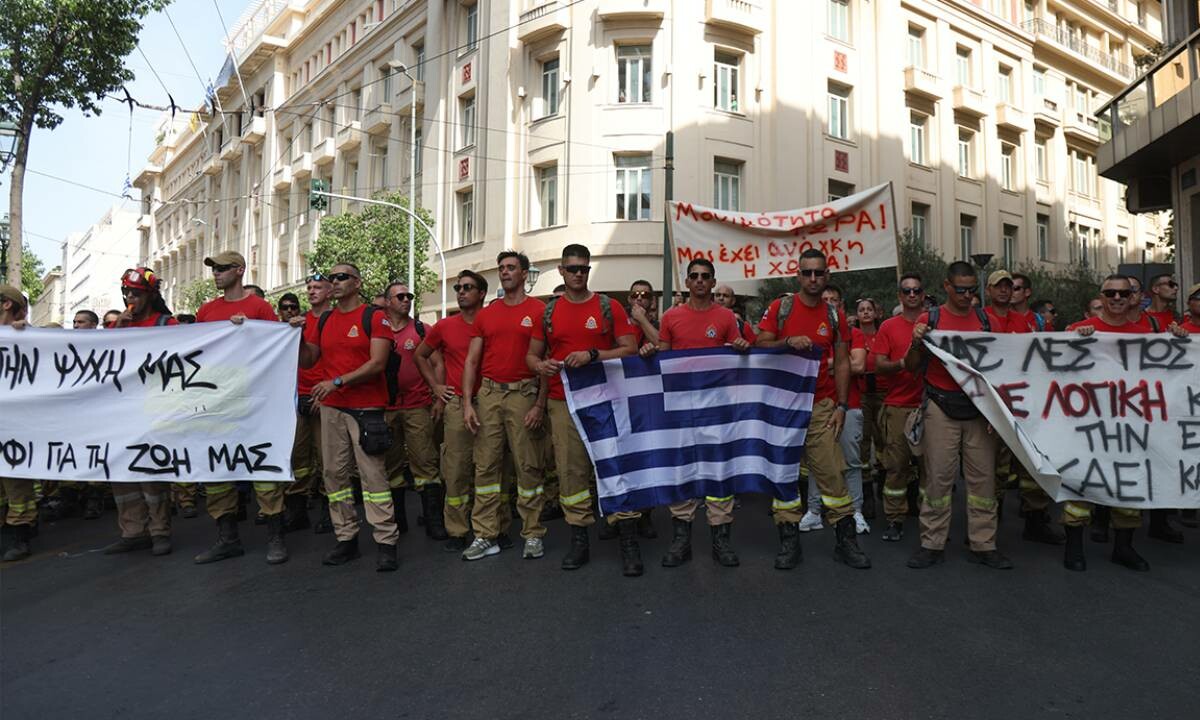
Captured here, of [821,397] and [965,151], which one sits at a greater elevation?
[965,151]

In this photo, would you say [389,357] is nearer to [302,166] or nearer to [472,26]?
[472,26]

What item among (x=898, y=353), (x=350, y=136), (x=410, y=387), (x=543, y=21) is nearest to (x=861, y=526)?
(x=898, y=353)

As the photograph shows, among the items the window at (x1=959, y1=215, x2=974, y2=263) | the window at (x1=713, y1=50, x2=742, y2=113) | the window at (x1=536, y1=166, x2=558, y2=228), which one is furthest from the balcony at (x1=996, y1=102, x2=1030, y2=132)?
the window at (x1=536, y1=166, x2=558, y2=228)

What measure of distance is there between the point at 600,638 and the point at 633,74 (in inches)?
799

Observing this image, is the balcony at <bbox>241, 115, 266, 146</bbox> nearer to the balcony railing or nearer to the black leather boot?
the balcony railing

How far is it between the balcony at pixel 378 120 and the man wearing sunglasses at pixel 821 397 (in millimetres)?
26992

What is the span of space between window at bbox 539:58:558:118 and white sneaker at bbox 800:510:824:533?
18.7 m

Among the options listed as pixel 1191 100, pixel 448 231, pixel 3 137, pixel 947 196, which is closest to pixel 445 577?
pixel 1191 100

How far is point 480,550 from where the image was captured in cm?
533

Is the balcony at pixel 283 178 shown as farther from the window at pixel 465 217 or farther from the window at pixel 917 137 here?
the window at pixel 917 137

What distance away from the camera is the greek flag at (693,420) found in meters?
5.25

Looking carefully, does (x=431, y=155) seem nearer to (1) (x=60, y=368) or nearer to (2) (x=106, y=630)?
(1) (x=60, y=368)

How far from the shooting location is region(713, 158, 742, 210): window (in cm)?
2202

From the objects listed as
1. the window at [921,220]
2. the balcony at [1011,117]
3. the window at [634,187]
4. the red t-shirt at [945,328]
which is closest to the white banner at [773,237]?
the red t-shirt at [945,328]
